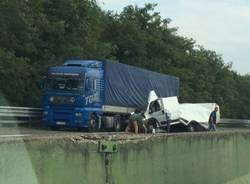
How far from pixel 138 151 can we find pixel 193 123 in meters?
27.2

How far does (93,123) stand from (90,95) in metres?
1.66

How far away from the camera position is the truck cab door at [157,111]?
35.7 m

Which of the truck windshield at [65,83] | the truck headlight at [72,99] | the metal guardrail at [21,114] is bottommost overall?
the metal guardrail at [21,114]

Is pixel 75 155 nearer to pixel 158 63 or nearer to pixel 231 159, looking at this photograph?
pixel 231 159

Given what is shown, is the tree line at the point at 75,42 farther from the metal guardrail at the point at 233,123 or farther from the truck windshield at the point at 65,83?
the metal guardrail at the point at 233,123

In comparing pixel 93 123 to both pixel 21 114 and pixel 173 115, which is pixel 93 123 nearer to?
pixel 21 114

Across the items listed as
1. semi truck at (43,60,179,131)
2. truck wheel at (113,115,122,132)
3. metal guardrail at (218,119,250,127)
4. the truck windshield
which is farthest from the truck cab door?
metal guardrail at (218,119,250,127)

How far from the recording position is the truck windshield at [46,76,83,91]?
30.2 metres

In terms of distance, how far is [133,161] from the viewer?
10.3m

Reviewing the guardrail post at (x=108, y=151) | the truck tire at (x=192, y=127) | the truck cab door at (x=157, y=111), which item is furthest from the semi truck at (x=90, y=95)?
the guardrail post at (x=108, y=151)

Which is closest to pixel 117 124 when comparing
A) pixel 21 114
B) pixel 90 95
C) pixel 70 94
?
pixel 90 95

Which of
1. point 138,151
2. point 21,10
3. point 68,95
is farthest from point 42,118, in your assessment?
point 138,151

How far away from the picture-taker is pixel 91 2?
3888 cm

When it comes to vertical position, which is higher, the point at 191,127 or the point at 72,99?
the point at 72,99
